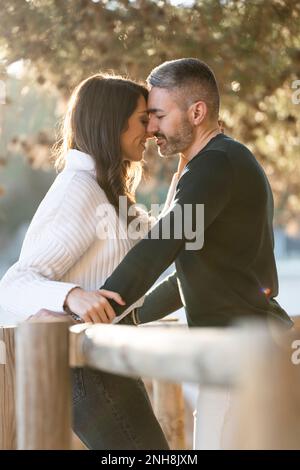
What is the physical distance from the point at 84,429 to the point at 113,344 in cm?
80

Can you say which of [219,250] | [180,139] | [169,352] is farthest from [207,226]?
[169,352]

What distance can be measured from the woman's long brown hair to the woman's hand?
33cm

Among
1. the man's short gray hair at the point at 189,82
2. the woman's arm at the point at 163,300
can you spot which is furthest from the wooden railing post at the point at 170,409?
the man's short gray hair at the point at 189,82

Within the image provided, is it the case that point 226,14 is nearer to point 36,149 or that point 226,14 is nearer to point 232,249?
point 36,149

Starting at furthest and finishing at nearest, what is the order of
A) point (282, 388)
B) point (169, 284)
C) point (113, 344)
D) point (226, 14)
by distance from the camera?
point (226, 14) → point (169, 284) → point (113, 344) → point (282, 388)

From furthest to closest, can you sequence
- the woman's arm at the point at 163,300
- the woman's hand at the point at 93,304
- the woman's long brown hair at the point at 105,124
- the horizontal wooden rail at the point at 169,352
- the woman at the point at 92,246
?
the woman's arm at the point at 163,300 < the woman's long brown hair at the point at 105,124 < the woman at the point at 92,246 < the woman's hand at the point at 93,304 < the horizontal wooden rail at the point at 169,352

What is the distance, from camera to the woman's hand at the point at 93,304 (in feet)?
7.75

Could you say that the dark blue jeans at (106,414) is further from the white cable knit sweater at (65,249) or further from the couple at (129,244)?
the white cable knit sweater at (65,249)

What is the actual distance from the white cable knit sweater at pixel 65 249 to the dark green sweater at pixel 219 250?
18 cm

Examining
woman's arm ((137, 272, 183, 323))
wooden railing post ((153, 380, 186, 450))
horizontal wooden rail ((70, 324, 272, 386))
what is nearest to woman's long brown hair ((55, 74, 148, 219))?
woman's arm ((137, 272, 183, 323))

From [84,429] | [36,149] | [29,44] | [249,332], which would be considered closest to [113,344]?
[249,332]

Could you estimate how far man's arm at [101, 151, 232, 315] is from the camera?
237cm

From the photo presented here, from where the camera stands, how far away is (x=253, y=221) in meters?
2.57

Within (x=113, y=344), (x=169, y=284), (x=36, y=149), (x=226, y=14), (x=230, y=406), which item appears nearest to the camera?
(x=113, y=344)
